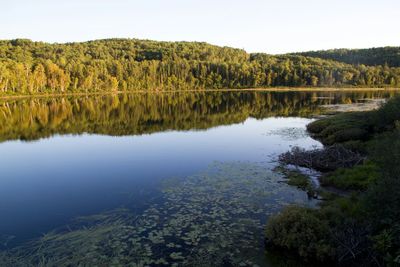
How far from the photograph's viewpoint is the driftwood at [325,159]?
101 feet

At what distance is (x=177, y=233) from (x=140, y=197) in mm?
7049

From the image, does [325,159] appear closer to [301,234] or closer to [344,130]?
[344,130]

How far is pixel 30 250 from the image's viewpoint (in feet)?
57.6

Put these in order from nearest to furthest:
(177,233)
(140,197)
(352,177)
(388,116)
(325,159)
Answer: (177,233), (140,197), (352,177), (325,159), (388,116)

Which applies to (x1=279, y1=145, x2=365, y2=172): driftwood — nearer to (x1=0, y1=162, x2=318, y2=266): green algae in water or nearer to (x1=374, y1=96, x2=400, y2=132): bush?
(x1=0, y1=162, x2=318, y2=266): green algae in water

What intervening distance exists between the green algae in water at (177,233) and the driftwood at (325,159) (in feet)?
21.7

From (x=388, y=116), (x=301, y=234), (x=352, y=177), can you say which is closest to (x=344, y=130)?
(x=388, y=116)

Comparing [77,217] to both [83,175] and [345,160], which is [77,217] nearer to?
[83,175]

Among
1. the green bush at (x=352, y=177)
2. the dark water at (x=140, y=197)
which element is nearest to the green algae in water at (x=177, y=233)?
the dark water at (x=140, y=197)

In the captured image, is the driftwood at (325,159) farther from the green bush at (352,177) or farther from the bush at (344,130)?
the bush at (344,130)

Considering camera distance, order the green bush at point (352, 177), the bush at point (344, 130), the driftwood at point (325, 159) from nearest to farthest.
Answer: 1. the green bush at point (352, 177)
2. the driftwood at point (325, 159)
3. the bush at point (344, 130)

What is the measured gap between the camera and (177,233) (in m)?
18.9

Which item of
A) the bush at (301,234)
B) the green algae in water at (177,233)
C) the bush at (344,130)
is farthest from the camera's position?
the bush at (344,130)

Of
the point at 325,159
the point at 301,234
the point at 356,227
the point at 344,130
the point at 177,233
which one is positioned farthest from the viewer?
the point at 344,130
